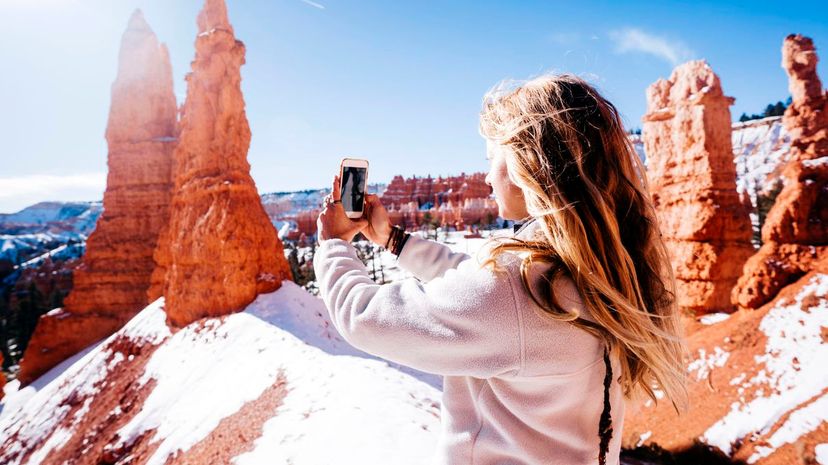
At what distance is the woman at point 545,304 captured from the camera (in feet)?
3.54

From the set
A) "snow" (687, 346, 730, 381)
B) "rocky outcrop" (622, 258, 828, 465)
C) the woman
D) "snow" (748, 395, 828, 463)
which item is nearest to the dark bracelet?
the woman

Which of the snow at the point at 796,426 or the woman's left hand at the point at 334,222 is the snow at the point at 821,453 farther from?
the woman's left hand at the point at 334,222

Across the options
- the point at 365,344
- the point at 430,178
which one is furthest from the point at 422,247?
the point at 430,178

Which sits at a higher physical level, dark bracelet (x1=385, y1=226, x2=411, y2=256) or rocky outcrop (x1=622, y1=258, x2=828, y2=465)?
dark bracelet (x1=385, y1=226, x2=411, y2=256)

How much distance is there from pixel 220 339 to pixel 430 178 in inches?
4201

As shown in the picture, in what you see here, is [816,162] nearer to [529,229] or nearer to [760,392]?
[760,392]

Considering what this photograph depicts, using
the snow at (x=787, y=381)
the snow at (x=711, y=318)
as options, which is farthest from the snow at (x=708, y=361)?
the snow at (x=711, y=318)

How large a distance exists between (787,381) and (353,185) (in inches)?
391

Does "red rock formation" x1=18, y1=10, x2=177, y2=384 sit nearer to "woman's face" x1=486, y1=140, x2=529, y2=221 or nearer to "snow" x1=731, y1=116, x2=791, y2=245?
"woman's face" x1=486, y1=140, x2=529, y2=221

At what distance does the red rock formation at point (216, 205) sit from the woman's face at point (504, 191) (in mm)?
10101

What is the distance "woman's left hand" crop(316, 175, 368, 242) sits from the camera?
65.8 inches

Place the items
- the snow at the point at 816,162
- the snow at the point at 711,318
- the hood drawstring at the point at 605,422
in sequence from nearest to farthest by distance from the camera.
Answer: the hood drawstring at the point at 605,422 → the snow at the point at 816,162 → the snow at the point at 711,318

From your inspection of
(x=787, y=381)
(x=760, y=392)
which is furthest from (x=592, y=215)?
(x=760, y=392)

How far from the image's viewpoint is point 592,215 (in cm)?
117
